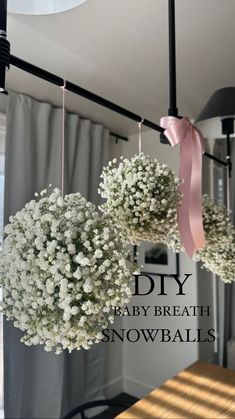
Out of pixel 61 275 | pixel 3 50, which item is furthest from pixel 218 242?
pixel 3 50

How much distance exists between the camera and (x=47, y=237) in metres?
0.74

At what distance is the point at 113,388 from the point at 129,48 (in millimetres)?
2751

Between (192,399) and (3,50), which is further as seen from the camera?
(192,399)

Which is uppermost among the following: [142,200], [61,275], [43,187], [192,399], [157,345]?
[43,187]

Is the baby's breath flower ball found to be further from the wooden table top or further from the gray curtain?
the gray curtain

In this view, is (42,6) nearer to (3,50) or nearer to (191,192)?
(3,50)

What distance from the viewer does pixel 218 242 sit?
1.50 m

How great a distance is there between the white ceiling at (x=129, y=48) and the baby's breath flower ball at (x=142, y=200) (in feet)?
2.19

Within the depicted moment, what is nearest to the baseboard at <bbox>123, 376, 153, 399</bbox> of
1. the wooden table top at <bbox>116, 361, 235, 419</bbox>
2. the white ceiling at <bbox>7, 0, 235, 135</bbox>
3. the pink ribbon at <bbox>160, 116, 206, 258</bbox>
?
the wooden table top at <bbox>116, 361, 235, 419</bbox>

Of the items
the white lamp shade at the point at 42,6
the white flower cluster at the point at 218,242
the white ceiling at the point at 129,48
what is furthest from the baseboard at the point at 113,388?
the white lamp shade at the point at 42,6

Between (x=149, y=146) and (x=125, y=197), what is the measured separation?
6.51ft

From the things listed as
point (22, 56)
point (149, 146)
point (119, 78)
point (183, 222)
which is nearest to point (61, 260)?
point (183, 222)

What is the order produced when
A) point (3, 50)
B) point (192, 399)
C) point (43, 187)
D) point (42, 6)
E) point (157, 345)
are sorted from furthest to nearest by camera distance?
1. point (157, 345)
2. point (43, 187)
3. point (192, 399)
4. point (42, 6)
5. point (3, 50)

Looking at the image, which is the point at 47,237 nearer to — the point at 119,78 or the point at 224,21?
the point at 224,21
